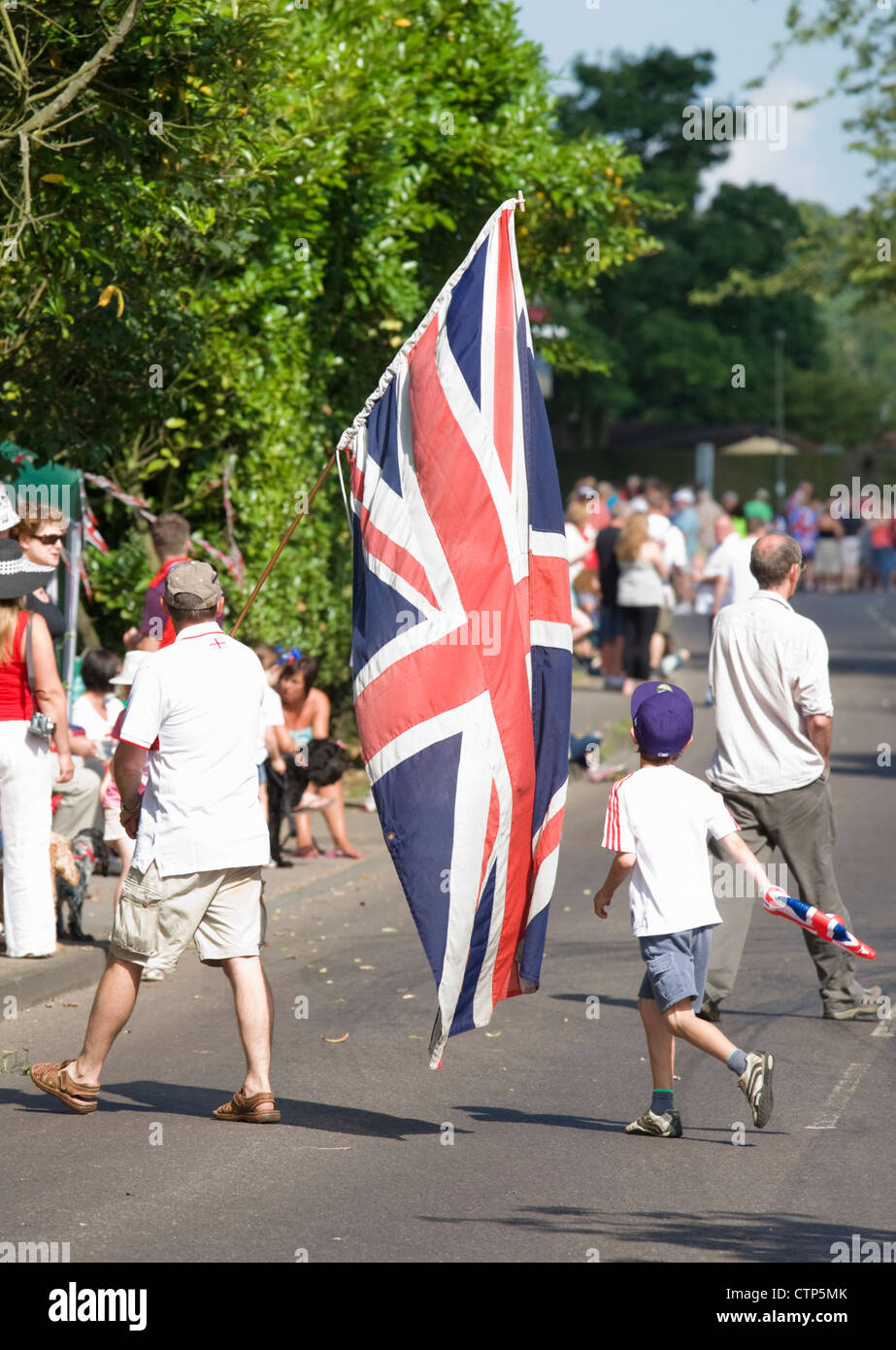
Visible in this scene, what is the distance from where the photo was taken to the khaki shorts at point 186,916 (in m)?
6.25

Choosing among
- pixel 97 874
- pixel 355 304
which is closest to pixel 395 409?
pixel 97 874

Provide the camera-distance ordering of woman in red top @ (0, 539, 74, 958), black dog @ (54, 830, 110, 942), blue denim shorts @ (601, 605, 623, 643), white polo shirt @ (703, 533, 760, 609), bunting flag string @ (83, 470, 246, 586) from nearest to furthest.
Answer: woman in red top @ (0, 539, 74, 958)
black dog @ (54, 830, 110, 942)
bunting flag string @ (83, 470, 246, 586)
white polo shirt @ (703, 533, 760, 609)
blue denim shorts @ (601, 605, 623, 643)

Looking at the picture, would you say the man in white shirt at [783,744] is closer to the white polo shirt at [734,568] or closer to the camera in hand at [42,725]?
the camera in hand at [42,725]

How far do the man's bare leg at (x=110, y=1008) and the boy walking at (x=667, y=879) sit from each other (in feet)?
5.23

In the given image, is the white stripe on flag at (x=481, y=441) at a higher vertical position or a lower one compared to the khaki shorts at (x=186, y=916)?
higher

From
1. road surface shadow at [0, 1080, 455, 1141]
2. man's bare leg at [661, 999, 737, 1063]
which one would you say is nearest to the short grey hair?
man's bare leg at [661, 999, 737, 1063]

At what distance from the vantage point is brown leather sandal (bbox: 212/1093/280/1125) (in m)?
6.26

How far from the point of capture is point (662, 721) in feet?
20.7

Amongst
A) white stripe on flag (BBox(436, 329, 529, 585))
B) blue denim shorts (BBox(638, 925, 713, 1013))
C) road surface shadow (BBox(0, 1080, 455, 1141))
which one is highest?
white stripe on flag (BBox(436, 329, 529, 585))

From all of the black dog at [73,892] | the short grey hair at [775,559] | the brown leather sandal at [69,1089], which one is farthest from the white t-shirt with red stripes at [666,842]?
the black dog at [73,892]

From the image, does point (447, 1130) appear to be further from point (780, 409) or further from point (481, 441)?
point (780, 409)

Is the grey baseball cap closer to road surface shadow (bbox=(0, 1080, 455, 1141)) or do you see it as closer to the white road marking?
road surface shadow (bbox=(0, 1080, 455, 1141))

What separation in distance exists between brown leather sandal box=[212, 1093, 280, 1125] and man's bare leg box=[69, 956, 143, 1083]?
17.6 inches

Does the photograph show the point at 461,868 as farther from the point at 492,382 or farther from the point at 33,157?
the point at 33,157
